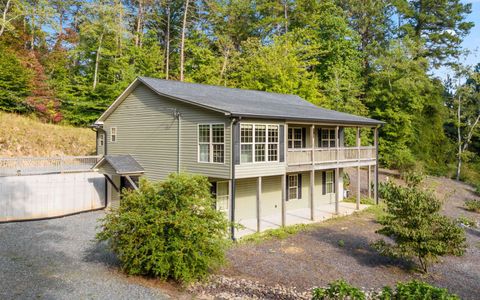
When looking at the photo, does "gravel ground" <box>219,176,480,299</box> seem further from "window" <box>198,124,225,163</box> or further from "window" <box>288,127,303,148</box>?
"window" <box>288,127,303,148</box>

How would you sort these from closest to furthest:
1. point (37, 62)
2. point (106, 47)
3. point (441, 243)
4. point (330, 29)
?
1. point (441, 243)
2. point (37, 62)
3. point (106, 47)
4. point (330, 29)

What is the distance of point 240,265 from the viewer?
11.2m

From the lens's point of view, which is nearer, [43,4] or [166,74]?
[43,4]

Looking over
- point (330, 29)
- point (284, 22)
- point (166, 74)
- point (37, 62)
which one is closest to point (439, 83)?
point (330, 29)

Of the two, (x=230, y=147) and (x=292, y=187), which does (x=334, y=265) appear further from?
(x=292, y=187)

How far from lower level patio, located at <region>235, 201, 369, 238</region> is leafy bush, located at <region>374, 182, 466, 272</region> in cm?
575

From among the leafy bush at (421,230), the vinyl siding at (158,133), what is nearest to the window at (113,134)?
the vinyl siding at (158,133)

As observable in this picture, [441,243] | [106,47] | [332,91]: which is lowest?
[441,243]

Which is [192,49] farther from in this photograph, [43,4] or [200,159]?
[200,159]

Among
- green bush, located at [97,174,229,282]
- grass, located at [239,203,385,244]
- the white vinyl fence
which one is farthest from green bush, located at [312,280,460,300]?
the white vinyl fence

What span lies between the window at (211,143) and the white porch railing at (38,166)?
7076 mm

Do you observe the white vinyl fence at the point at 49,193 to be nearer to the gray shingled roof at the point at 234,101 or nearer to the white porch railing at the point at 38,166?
the white porch railing at the point at 38,166

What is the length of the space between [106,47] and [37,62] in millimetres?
6329

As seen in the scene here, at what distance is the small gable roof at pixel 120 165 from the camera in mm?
16906
